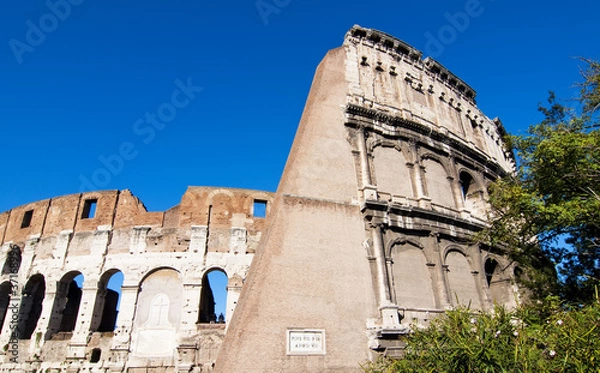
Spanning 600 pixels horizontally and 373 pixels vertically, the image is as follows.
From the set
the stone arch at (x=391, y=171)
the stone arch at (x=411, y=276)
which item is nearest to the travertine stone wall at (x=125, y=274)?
the stone arch at (x=391, y=171)

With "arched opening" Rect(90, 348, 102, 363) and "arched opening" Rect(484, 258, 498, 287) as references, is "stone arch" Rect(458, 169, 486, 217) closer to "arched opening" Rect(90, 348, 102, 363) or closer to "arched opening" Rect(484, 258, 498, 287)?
"arched opening" Rect(484, 258, 498, 287)

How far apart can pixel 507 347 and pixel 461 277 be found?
6997mm

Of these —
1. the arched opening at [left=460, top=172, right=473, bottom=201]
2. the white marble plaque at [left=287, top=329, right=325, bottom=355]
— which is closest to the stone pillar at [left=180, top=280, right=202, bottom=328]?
the white marble plaque at [left=287, top=329, right=325, bottom=355]

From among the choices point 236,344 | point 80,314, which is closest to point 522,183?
point 236,344

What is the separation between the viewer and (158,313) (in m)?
14.4

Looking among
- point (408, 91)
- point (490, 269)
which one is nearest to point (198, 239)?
point (408, 91)

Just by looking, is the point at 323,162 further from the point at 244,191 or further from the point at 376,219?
the point at 244,191

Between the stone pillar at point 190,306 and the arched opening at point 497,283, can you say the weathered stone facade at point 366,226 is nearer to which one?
the arched opening at point 497,283

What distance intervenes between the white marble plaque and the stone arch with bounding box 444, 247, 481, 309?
5430 millimetres

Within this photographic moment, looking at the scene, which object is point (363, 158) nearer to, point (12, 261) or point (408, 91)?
point (408, 91)

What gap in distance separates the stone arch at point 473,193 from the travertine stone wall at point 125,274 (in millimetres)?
9249

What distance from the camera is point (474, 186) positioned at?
1725 centimetres

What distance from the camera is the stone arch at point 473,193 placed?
16.8 m

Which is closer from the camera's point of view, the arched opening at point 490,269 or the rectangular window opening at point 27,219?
the arched opening at point 490,269
